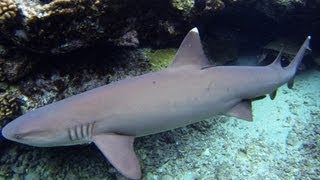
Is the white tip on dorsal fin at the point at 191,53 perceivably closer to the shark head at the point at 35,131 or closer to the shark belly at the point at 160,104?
the shark belly at the point at 160,104

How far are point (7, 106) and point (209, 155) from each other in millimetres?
2431

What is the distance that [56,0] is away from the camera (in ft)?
11.0

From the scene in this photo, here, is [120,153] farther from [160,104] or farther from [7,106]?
[7,106]

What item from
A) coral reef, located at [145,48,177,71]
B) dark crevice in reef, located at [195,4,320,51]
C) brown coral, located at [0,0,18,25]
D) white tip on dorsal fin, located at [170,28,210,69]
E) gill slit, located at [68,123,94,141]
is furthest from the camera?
dark crevice in reef, located at [195,4,320,51]

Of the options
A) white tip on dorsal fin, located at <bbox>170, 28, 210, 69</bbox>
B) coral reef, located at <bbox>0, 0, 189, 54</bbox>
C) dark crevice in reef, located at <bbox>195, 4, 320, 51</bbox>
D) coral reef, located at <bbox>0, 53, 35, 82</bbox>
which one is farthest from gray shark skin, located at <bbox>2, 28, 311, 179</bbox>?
dark crevice in reef, located at <bbox>195, 4, 320, 51</bbox>

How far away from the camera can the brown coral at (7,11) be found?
329 centimetres

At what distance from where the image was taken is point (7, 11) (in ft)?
10.8

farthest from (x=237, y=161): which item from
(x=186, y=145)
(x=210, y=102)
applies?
(x=210, y=102)

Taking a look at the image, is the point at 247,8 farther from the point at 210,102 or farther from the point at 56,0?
the point at 56,0

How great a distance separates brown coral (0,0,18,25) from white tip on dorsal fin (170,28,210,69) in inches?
64.5

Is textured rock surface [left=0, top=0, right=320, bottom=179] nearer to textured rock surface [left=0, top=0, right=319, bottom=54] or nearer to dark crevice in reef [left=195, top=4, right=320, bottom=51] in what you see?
textured rock surface [left=0, top=0, right=319, bottom=54]

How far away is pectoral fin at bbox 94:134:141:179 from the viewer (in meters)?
2.88

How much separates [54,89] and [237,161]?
2.36m

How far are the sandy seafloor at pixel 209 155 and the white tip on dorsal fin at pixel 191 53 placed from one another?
49.4 inches
